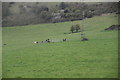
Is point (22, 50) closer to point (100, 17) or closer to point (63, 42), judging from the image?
point (63, 42)

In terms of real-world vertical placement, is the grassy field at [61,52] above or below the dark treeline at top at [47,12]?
below

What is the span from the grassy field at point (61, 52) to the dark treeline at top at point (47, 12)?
2.17 feet

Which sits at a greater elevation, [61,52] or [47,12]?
[47,12]

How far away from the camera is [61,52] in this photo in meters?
16.5

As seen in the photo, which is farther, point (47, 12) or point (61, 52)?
point (47, 12)

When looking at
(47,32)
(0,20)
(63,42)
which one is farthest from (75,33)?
(0,20)

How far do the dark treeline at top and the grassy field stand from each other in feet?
2.17

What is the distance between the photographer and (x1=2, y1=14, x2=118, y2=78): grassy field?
41.1ft

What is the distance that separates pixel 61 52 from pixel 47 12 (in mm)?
7463

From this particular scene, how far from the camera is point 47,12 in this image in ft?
74.0

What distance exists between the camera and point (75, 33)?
19734 millimetres

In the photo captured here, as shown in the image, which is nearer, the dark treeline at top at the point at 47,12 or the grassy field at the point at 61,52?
the grassy field at the point at 61,52

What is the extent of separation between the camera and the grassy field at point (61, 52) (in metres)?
12.5

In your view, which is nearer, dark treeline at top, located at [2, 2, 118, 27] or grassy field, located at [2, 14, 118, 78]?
grassy field, located at [2, 14, 118, 78]
